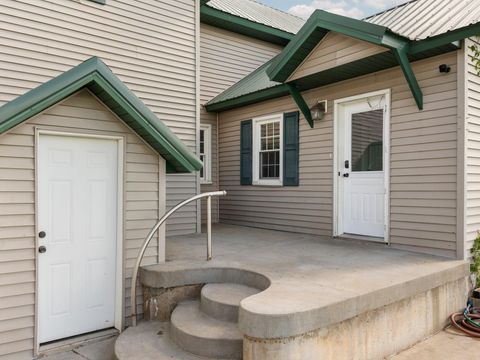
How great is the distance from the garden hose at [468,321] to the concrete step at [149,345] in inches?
119

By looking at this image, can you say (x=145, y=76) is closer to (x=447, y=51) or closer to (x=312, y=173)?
(x=312, y=173)

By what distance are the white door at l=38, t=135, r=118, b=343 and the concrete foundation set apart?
2.11 meters

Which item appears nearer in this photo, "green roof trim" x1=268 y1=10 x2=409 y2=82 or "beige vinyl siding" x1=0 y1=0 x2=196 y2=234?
"green roof trim" x1=268 y1=10 x2=409 y2=82

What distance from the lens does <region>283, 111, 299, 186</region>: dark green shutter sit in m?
7.36

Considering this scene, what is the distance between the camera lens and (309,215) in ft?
23.4

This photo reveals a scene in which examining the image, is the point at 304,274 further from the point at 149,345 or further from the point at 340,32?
the point at 340,32

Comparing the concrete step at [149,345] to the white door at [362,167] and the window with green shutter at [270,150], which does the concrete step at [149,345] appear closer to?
the white door at [362,167]

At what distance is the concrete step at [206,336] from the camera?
10.7ft

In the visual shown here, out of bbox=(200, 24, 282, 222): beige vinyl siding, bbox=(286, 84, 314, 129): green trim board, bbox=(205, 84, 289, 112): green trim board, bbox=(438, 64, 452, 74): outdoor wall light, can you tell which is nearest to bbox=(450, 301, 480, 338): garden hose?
bbox=(438, 64, 452, 74): outdoor wall light

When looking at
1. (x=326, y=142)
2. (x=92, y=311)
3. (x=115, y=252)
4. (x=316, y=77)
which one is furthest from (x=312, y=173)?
(x=92, y=311)

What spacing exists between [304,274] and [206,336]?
132cm

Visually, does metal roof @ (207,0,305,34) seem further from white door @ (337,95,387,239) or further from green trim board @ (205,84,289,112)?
white door @ (337,95,387,239)

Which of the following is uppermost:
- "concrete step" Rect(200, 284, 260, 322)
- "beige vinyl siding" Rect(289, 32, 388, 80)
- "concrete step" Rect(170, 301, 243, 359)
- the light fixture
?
"beige vinyl siding" Rect(289, 32, 388, 80)

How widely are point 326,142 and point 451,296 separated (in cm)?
316
